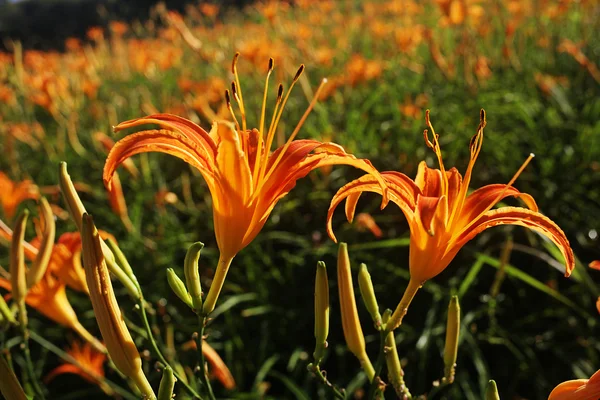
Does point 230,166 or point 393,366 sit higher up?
point 230,166

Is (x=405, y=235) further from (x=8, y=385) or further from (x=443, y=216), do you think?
(x=8, y=385)

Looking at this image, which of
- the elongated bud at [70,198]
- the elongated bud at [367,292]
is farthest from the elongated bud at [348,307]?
the elongated bud at [70,198]

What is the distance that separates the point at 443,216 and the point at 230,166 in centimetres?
32

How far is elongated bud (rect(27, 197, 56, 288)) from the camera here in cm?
97

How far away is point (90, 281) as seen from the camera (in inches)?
30.4

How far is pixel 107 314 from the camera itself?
2.56 ft

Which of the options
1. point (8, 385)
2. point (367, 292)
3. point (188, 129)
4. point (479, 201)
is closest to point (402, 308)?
point (367, 292)

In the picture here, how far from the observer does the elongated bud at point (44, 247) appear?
0.97 meters

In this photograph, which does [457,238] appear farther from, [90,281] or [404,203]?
[90,281]

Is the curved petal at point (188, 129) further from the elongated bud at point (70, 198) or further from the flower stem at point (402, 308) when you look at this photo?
the flower stem at point (402, 308)

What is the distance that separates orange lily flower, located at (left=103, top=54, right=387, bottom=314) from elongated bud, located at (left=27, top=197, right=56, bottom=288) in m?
0.25

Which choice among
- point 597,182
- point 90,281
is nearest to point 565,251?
point 90,281

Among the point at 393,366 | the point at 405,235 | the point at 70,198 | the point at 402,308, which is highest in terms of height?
the point at 70,198

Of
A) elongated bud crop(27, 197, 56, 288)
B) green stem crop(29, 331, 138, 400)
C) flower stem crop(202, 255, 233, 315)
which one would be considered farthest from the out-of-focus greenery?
flower stem crop(202, 255, 233, 315)
